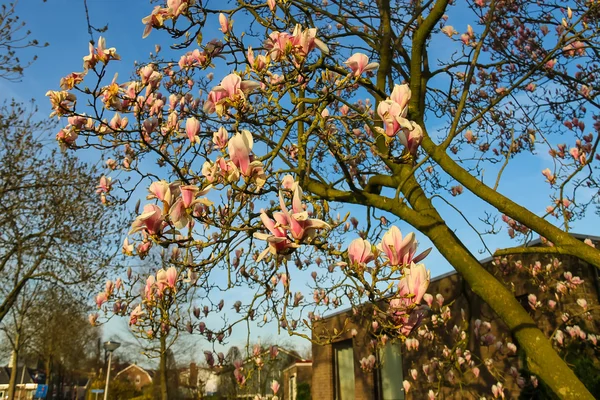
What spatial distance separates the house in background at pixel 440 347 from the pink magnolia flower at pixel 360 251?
1.96 metres

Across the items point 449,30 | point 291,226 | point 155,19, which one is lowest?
point 291,226

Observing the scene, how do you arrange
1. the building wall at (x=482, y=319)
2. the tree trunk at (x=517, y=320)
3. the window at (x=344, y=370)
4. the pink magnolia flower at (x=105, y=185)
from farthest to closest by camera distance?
the window at (x=344, y=370) → the building wall at (x=482, y=319) → the pink magnolia flower at (x=105, y=185) → the tree trunk at (x=517, y=320)

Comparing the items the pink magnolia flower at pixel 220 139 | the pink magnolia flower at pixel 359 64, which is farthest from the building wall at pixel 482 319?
the pink magnolia flower at pixel 359 64

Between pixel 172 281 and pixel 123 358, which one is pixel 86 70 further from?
pixel 123 358

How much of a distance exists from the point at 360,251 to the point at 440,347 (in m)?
9.00

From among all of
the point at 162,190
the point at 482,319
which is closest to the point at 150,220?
the point at 162,190

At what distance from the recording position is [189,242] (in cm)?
224

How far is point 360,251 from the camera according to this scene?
1.76 metres

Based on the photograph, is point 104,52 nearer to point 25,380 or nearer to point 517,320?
point 517,320

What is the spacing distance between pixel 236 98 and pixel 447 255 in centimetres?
210

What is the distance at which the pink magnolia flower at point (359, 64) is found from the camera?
236cm

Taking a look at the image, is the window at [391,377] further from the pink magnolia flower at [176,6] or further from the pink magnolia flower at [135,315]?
the pink magnolia flower at [176,6]

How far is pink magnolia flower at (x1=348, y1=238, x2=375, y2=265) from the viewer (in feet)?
5.76

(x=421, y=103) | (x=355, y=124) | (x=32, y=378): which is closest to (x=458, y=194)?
(x=355, y=124)
